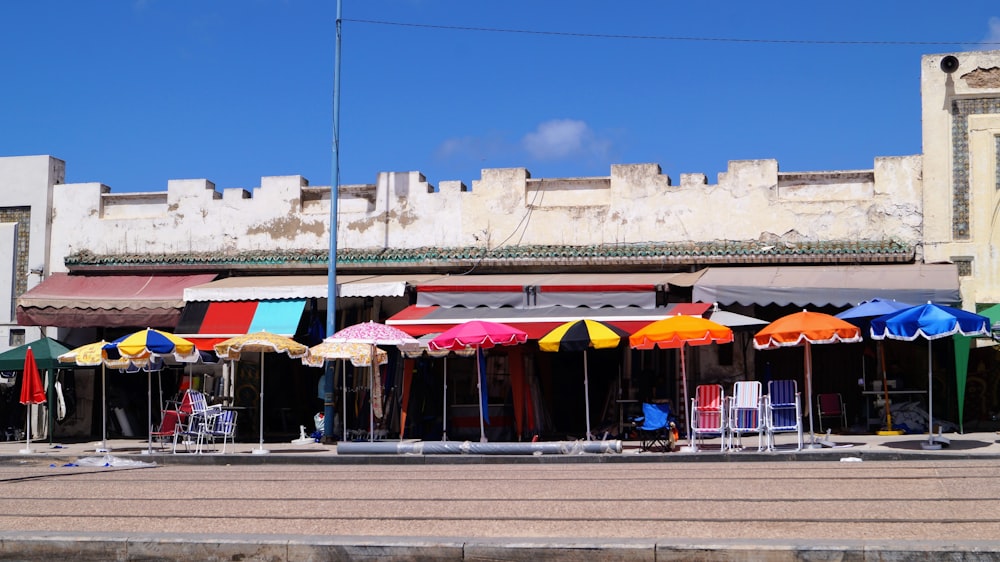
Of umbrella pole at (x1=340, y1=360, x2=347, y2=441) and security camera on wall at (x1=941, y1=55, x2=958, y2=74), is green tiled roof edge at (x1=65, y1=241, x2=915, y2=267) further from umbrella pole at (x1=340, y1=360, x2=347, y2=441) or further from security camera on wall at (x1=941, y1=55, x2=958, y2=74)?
security camera on wall at (x1=941, y1=55, x2=958, y2=74)

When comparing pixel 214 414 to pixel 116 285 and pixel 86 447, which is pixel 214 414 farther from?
pixel 116 285

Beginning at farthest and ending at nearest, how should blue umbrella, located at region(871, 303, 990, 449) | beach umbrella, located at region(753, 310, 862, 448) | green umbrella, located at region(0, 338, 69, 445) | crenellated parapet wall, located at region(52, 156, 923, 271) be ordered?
green umbrella, located at region(0, 338, 69, 445), crenellated parapet wall, located at region(52, 156, 923, 271), beach umbrella, located at region(753, 310, 862, 448), blue umbrella, located at region(871, 303, 990, 449)

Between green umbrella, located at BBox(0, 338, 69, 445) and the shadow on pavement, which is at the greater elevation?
green umbrella, located at BBox(0, 338, 69, 445)

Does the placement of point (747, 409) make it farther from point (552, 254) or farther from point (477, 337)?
point (552, 254)

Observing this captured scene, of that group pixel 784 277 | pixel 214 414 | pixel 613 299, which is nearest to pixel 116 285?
pixel 214 414

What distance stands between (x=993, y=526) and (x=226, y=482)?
949 cm

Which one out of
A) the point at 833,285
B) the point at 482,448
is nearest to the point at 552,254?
the point at 833,285

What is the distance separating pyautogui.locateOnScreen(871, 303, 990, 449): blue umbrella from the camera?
16766 millimetres

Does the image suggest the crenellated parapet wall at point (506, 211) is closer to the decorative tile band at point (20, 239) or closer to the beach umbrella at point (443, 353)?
the decorative tile band at point (20, 239)

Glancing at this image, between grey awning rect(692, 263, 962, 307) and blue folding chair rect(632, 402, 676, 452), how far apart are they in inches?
138

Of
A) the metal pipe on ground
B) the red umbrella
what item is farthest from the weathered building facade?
the metal pipe on ground

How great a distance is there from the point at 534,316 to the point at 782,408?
17.7 feet

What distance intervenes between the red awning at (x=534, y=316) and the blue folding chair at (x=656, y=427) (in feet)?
8.37

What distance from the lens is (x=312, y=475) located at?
1593 cm
